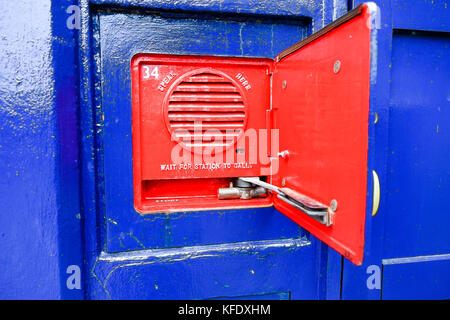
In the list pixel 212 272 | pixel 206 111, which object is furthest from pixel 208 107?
pixel 212 272

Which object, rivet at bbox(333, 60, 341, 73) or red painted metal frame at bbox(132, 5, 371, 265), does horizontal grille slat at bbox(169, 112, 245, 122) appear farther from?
rivet at bbox(333, 60, 341, 73)

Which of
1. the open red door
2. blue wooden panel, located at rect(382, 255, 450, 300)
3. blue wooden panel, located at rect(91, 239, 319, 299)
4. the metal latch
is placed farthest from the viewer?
blue wooden panel, located at rect(382, 255, 450, 300)

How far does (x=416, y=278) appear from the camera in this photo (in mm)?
1025

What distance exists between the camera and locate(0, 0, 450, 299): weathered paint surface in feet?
2.55

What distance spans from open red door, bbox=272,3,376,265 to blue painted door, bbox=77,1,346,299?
16 cm

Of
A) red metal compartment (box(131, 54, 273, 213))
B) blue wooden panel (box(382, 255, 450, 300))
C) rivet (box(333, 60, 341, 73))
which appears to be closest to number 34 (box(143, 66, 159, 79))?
red metal compartment (box(131, 54, 273, 213))

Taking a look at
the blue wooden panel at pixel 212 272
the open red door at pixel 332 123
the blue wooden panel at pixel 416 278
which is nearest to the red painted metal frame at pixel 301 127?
the open red door at pixel 332 123

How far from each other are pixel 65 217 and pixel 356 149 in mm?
797

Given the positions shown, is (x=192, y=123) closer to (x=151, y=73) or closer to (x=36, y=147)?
(x=151, y=73)

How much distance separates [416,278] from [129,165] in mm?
1102

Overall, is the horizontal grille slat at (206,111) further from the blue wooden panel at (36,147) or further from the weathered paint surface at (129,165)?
the blue wooden panel at (36,147)

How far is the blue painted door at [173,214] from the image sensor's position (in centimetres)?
82

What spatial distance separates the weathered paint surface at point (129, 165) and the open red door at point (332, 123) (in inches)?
4.9

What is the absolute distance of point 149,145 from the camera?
0.87m
